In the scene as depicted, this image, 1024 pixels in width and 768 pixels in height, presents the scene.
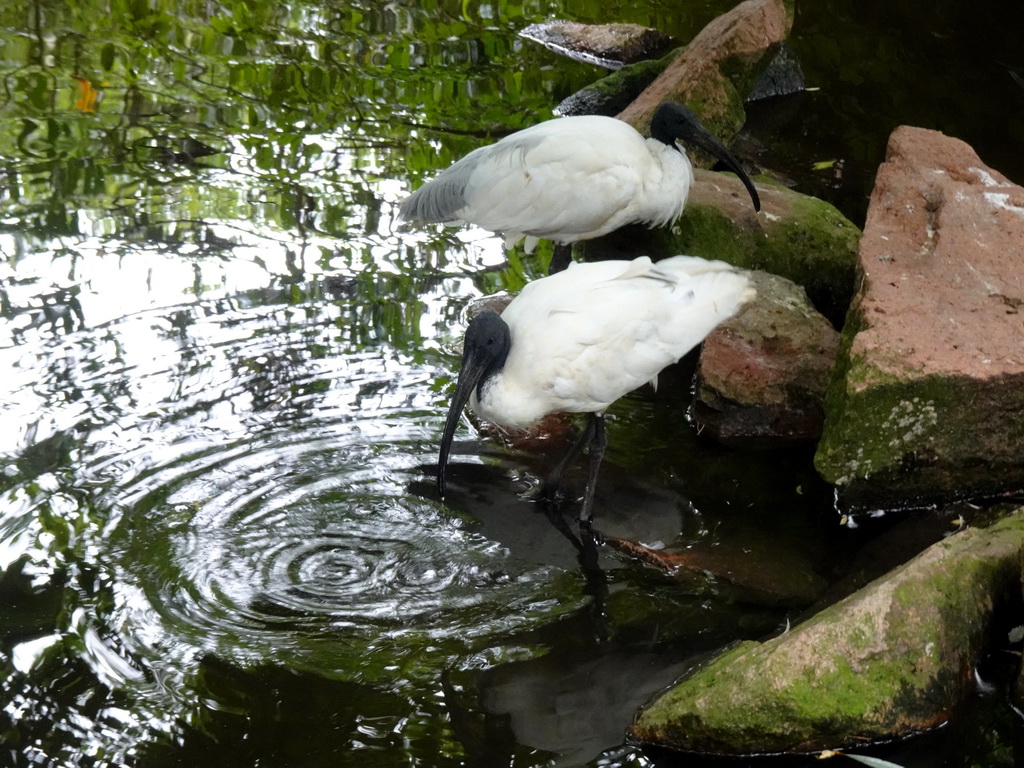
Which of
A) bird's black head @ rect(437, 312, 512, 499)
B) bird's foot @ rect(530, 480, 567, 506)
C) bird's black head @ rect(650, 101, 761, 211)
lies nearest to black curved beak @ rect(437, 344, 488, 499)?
bird's black head @ rect(437, 312, 512, 499)

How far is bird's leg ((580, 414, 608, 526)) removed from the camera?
167 inches

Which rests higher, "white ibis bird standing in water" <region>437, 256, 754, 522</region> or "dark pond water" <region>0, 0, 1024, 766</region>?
"white ibis bird standing in water" <region>437, 256, 754, 522</region>

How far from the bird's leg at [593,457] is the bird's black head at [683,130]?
6.02 feet

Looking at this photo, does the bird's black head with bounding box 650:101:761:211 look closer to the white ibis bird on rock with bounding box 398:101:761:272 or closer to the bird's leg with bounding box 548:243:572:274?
the white ibis bird on rock with bounding box 398:101:761:272

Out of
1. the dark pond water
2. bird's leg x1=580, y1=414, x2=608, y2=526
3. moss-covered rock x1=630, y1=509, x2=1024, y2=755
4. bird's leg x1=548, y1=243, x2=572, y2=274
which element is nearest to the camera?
moss-covered rock x1=630, y1=509, x2=1024, y2=755

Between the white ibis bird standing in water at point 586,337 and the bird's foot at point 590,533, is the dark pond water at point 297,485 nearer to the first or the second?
the bird's foot at point 590,533

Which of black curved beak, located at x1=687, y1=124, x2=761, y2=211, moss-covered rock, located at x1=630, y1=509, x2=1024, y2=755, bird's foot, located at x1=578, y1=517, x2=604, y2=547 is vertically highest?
black curved beak, located at x1=687, y1=124, x2=761, y2=211

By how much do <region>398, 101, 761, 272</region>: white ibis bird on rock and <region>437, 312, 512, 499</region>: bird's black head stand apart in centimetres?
138

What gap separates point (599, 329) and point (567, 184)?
4.63ft

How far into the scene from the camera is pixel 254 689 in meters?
3.23

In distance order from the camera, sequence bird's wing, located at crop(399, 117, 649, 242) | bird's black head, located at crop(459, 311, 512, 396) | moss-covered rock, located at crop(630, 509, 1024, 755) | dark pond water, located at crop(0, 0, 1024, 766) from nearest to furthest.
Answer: moss-covered rock, located at crop(630, 509, 1024, 755) → dark pond water, located at crop(0, 0, 1024, 766) → bird's black head, located at crop(459, 311, 512, 396) → bird's wing, located at crop(399, 117, 649, 242)

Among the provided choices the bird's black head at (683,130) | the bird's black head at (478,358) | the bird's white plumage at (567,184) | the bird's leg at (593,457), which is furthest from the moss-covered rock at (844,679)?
the bird's black head at (683,130)

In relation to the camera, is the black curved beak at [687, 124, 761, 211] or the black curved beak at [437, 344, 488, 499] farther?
the black curved beak at [687, 124, 761, 211]

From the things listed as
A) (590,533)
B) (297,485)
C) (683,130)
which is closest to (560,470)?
(590,533)
